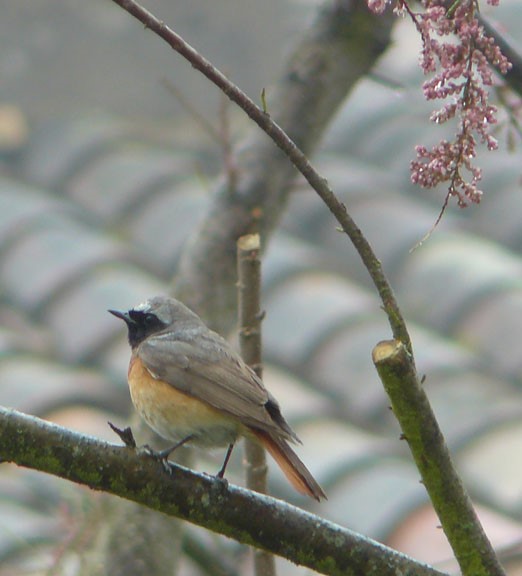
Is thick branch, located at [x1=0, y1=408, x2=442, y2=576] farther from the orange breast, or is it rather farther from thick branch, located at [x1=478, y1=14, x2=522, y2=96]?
thick branch, located at [x1=478, y1=14, x2=522, y2=96]

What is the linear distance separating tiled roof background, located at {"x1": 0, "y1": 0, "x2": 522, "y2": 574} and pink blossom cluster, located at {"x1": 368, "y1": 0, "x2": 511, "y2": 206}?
267 centimetres

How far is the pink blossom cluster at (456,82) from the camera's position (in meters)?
1.94

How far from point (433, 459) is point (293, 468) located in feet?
2.68

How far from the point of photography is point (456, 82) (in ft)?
6.80

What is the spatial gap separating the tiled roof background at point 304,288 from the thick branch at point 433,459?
2219mm

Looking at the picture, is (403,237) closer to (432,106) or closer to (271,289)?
(271,289)

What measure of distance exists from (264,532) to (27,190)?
799 cm

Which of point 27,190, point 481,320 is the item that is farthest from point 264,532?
point 27,190

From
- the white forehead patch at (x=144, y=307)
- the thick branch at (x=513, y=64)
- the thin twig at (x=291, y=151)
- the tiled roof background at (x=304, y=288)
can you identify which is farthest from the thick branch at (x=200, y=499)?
the tiled roof background at (x=304, y=288)

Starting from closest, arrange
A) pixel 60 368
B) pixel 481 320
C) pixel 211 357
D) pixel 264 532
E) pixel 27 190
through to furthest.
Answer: pixel 264 532 → pixel 211 357 → pixel 60 368 → pixel 481 320 → pixel 27 190

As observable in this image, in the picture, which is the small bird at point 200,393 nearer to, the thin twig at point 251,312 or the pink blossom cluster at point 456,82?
the thin twig at point 251,312

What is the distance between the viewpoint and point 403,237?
30.9 feet

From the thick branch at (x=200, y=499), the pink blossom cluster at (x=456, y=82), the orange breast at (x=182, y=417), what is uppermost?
the orange breast at (x=182, y=417)

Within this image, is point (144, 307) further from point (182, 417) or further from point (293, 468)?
point (293, 468)
